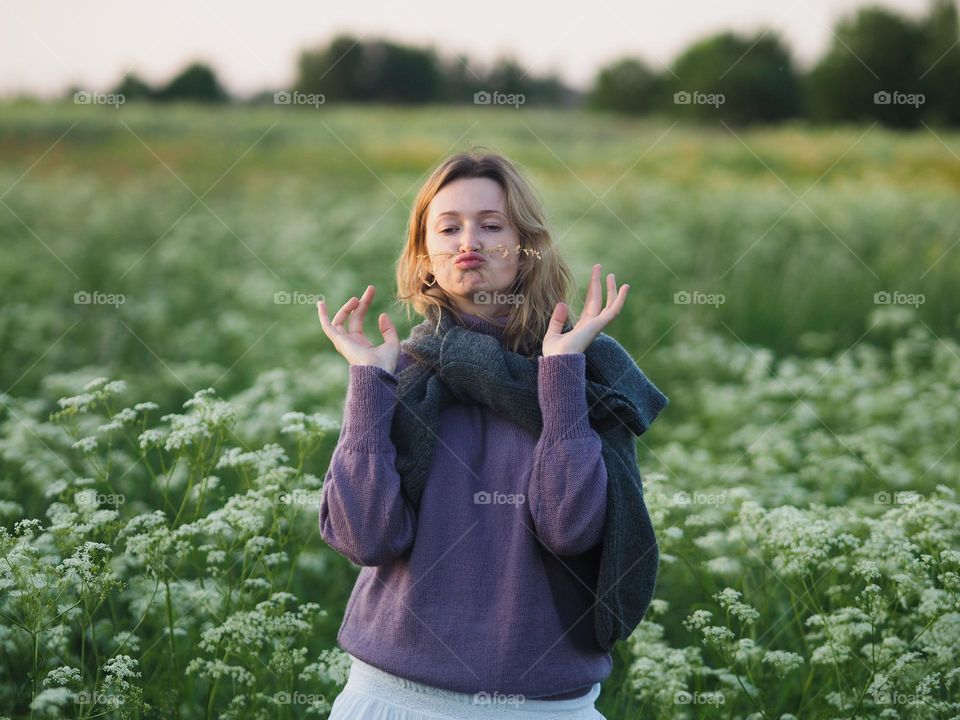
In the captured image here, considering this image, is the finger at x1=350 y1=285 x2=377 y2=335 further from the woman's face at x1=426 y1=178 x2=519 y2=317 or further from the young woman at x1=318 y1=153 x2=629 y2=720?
the woman's face at x1=426 y1=178 x2=519 y2=317

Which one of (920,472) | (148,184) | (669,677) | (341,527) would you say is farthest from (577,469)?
(148,184)

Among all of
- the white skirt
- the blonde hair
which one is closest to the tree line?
the blonde hair

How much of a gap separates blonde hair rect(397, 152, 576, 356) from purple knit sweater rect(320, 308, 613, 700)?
0.69ft

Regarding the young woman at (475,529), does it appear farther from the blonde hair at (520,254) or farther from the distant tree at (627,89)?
the distant tree at (627,89)

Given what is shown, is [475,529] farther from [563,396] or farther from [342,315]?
[342,315]

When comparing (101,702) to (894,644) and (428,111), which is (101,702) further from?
(428,111)

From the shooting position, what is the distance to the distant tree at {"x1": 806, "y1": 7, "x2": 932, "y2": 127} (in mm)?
19047

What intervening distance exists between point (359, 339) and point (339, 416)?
2.61 m

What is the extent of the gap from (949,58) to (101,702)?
17.9m

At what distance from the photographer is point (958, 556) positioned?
9.30 feet

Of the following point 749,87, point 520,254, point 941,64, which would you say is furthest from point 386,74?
point 520,254

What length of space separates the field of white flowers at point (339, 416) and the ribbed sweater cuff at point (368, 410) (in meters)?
0.83

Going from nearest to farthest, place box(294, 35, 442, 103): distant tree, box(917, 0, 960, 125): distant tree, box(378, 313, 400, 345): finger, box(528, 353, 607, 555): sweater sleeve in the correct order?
1. box(528, 353, 607, 555): sweater sleeve
2. box(378, 313, 400, 345): finger
3. box(917, 0, 960, 125): distant tree
4. box(294, 35, 442, 103): distant tree

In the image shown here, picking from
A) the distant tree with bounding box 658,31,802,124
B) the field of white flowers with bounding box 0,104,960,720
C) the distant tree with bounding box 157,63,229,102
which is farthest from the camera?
the distant tree with bounding box 658,31,802,124
